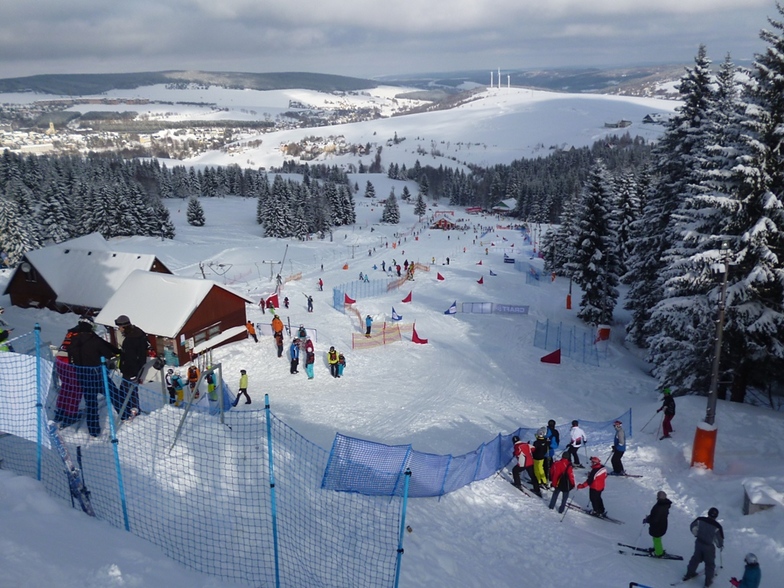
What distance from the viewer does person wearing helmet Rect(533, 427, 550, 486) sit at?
10.7 m

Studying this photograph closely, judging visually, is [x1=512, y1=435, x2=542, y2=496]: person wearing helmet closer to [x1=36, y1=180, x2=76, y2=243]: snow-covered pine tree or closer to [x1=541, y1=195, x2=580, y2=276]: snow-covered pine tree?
[x1=541, y1=195, x2=580, y2=276]: snow-covered pine tree

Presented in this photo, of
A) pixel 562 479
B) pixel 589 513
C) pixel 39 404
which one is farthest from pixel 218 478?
pixel 589 513

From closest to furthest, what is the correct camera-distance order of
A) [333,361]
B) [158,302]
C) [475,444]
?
1. [475,444]
2. [333,361]
3. [158,302]

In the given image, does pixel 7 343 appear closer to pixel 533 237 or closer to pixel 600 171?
pixel 600 171

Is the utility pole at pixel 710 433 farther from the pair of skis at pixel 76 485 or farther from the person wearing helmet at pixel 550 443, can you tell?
the pair of skis at pixel 76 485

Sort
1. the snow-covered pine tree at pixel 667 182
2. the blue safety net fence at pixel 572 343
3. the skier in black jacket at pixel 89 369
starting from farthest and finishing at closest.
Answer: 1. the blue safety net fence at pixel 572 343
2. the snow-covered pine tree at pixel 667 182
3. the skier in black jacket at pixel 89 369

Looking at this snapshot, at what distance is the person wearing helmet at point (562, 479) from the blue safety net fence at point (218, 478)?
1546 millimetres

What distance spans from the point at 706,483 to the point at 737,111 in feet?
33.9

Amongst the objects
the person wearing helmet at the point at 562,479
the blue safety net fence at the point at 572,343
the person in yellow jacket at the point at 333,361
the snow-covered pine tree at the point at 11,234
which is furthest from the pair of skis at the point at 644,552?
the snow-covered pine tree at the point at 11,234

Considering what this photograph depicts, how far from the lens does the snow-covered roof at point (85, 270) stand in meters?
27.4

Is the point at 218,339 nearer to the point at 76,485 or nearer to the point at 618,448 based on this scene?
the point at 76,485

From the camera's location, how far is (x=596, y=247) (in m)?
30.2

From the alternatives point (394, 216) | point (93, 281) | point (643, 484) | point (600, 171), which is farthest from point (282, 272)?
point (394, 216)

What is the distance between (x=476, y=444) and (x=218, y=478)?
25.0ft
